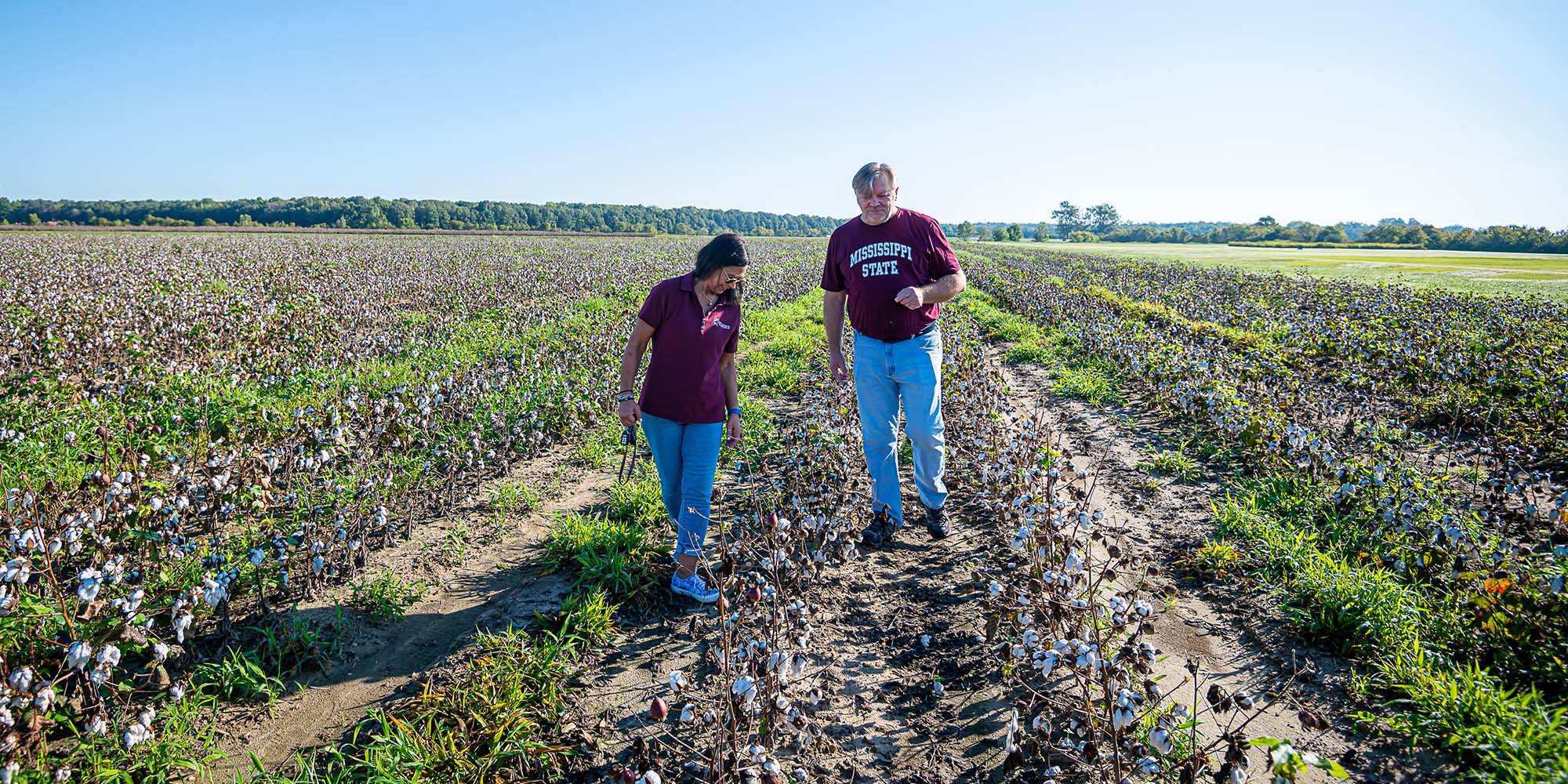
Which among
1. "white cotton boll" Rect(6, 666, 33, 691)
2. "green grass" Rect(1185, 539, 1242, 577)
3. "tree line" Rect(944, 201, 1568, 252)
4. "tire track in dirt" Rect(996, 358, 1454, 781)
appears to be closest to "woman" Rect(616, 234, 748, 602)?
"tire track in dirt" Rect(996, 358, 1454, 781)

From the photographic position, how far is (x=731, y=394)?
4.06 m

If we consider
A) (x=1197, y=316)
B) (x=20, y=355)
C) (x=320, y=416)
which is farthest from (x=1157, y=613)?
(x=1197, y=316)

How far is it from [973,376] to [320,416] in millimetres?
6714

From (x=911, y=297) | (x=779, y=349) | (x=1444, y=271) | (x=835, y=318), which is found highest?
(x=1444, y=271)

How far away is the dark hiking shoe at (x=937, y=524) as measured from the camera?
490cm

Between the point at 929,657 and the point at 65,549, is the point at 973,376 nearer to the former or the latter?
the point at 929,657

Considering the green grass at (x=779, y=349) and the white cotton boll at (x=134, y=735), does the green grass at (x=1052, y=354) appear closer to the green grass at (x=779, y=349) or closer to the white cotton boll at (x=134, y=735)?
the green grass at (x=779, y=349)

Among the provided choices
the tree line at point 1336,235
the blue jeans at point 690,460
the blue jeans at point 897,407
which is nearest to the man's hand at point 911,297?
the blue jeans at point 897,407

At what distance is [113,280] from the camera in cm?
1510

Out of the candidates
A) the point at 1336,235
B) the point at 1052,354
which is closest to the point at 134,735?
the point at 1052,354

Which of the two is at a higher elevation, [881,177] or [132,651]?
[881,177]

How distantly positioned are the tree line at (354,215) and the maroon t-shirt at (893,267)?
62883mm

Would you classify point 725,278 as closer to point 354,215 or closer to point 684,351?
point 684,351

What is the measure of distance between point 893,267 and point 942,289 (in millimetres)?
337
